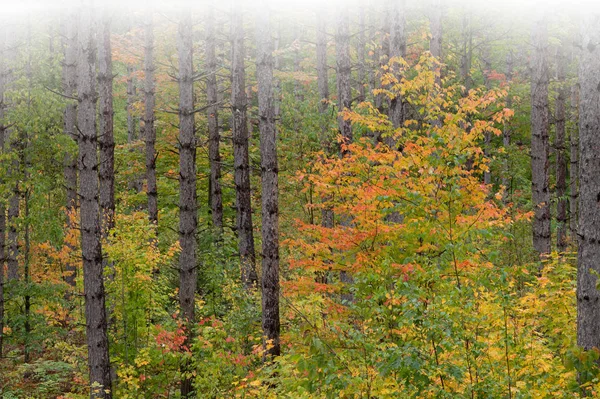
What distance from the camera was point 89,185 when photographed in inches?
366

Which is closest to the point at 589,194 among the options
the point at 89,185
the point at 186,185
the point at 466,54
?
the point at 89,185

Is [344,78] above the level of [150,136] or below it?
above

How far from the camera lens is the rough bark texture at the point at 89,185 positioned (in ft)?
30.3

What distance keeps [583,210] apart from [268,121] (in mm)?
6114

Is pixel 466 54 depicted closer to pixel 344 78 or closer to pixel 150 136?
pixel 344 78

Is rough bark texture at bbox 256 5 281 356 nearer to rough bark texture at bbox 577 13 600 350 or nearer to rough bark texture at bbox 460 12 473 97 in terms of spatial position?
rough bark texture at bbox 577 13 600 350

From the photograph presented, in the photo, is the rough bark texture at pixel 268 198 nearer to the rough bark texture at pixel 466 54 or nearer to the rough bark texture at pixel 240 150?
the rough bark texture at pixel 240 150

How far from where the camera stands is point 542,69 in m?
13.7

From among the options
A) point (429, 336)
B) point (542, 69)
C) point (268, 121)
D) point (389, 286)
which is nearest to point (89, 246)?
point (268, 121)

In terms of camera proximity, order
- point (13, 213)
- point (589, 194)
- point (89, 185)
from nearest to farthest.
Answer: point (589, 194), point (89, 185), point (13, 213)

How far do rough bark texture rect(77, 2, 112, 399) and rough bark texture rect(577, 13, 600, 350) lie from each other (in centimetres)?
707

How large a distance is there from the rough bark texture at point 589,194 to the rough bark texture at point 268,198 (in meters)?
5.72

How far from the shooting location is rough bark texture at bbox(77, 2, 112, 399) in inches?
364

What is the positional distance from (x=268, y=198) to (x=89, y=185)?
117 inches
